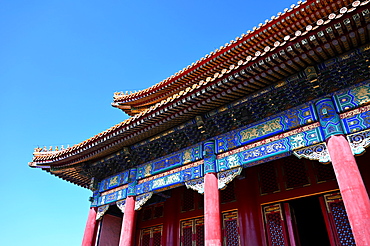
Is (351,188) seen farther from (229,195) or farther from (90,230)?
(90,230)

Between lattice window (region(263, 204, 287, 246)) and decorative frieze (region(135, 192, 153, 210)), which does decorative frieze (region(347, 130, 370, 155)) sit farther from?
decorative frieze (region(135, 192, 153, 210))

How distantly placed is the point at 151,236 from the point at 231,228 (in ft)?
10.6

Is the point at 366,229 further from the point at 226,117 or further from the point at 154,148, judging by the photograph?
the point at 154,148

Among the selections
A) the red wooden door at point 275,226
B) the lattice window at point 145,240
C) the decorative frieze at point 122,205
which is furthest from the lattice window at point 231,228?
the lattice window at point 145,240

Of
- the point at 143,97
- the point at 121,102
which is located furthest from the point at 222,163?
the point at 121,102

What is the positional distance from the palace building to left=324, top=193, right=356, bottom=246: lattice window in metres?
0.02

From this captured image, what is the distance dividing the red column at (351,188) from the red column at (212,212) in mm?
2494

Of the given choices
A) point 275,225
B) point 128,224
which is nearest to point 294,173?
point 275,225

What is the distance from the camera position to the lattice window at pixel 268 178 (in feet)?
23.9

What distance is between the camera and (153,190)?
7.75 meters

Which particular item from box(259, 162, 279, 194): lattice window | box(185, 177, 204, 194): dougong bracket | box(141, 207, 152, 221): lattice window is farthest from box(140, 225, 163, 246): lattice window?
box(259, 162, 279, 194): lattice window

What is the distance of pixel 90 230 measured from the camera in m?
8.77

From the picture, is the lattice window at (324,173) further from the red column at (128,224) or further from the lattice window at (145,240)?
the lattice window at (145,240)

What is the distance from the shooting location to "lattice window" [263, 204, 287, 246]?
21.6ft
